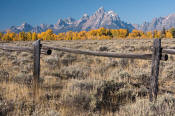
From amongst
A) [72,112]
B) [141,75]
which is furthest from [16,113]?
[141,75]

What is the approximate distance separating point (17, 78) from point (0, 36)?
111m

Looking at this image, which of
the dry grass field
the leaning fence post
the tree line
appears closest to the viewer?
the dry grass field

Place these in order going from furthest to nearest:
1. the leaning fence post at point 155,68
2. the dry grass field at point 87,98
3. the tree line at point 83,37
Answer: the tree line at point 83,37, the leaning fence post at point 155,68, the dry grass field at point 87,98

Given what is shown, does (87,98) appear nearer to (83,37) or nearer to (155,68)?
(155,68)

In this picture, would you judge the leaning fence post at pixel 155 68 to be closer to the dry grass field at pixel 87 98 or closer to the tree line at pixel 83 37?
the dry grass field at pixel 87 98

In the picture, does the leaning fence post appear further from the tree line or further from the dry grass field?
the tree line

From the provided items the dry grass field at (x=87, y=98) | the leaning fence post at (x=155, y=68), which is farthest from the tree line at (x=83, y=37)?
the leaning fence post at (x=155, y=68)

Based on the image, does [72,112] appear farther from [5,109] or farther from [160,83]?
[160,83]

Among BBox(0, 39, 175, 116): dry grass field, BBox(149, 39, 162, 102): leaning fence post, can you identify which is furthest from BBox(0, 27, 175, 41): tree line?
BBox(149, 39, 162, 102): leaning fence post

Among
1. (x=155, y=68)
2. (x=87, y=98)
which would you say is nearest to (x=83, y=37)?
(x=87, y=98)

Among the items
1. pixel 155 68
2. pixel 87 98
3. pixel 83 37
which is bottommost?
pixel 87 98

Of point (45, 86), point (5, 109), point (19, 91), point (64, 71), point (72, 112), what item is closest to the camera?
point (5, 109)

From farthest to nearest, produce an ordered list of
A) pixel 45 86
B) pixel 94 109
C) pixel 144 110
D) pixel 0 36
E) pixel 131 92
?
pixel 0 36
pixel 45 86
pixel 131 92
pixel 94 109
pixel 144 110

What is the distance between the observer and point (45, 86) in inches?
223
